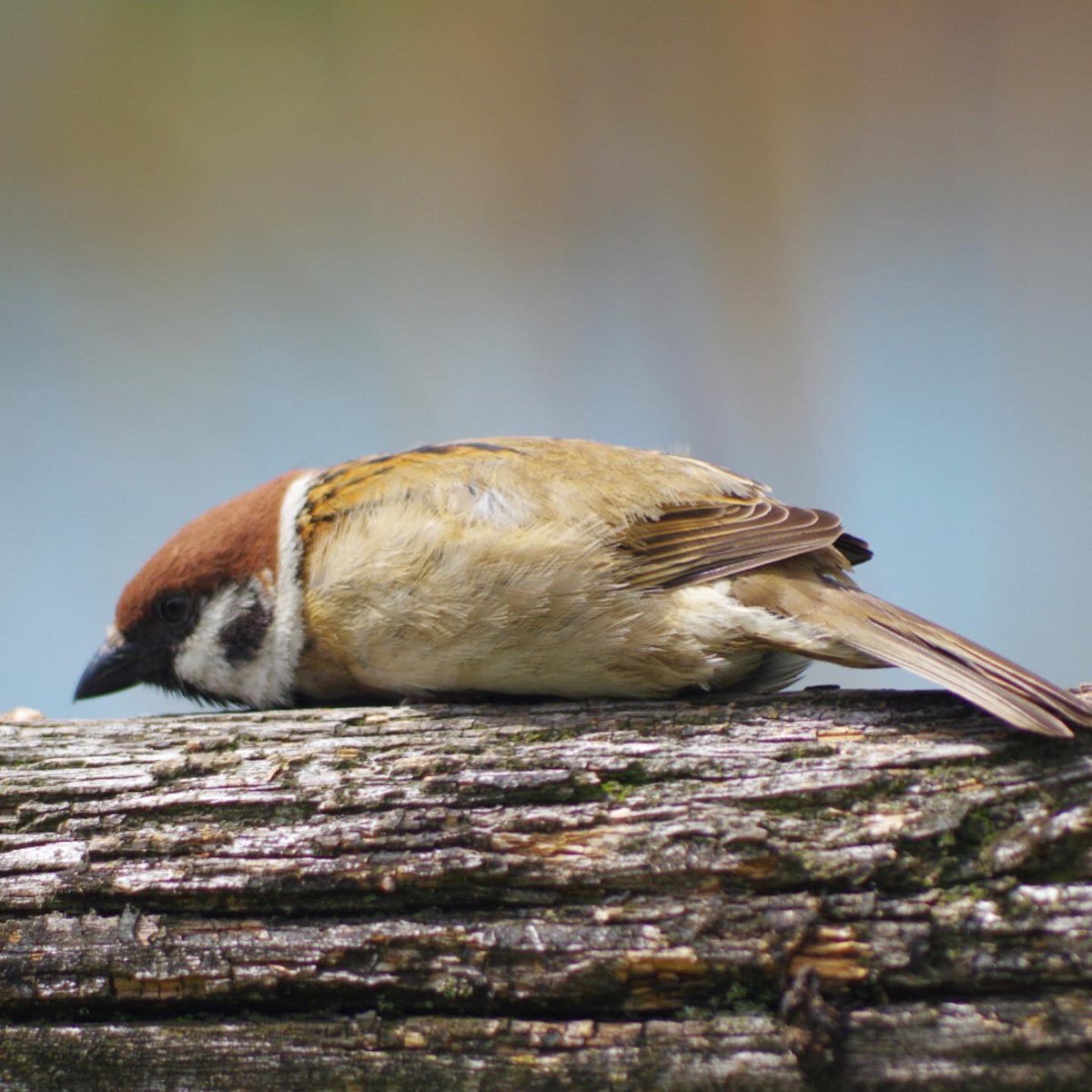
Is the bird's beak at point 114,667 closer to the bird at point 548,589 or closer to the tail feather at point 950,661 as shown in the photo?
the bird at point 548,589

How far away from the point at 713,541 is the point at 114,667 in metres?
1.39

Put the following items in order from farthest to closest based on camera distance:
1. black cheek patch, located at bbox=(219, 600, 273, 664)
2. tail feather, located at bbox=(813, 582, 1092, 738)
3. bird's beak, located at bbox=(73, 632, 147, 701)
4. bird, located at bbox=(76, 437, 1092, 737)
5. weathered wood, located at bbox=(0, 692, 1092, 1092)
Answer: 1. bird's beak, located at bbox=(73, 632, 147, 701)
2. black cheek patch, located at bbox=(219, 600, 273, 664)
3. bird, located at bbox=(76, 437, 1092, 737)
4. tail feather, located at bbox=(813, 582, 1092, 738)
5. weathered wood, located at bbox=(0, 692, 1092, 1092)

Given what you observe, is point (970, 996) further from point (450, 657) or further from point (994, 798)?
point (450, 657)

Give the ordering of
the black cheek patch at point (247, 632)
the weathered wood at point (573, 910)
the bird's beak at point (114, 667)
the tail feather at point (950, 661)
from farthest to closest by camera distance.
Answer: the bird's beak at point (114, 667) < the black cheek patch at point (247, 632) < the tail feather at point (950, 661) < the weathered wood at point (573, 910)

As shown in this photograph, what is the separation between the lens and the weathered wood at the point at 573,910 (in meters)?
1.49

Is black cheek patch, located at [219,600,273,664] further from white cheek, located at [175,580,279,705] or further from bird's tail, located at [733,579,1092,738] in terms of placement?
bird's tail, located at [733,579,1092,738]

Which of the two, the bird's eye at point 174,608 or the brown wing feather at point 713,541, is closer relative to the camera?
the brown wing feather at point 713,541

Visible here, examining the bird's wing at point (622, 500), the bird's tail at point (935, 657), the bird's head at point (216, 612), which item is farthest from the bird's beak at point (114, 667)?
the bird's tail at point (935, 657)

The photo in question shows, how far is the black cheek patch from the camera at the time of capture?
2424 millimetres

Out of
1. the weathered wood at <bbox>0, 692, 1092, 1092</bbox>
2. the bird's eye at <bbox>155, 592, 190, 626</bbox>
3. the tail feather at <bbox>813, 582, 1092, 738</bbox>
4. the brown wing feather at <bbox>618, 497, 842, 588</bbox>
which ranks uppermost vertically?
the brown wing feather at <bbox>618, 497, 842, 588</bbox>

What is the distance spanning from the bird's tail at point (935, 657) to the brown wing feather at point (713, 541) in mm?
95

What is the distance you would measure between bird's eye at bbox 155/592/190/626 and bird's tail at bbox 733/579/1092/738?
1.34 meters

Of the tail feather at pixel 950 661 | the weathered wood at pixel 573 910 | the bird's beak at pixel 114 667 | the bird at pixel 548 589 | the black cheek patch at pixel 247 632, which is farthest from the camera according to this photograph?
the bird's beak at pixel 114 667

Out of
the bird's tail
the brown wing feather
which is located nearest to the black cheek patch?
the brown wing feather
